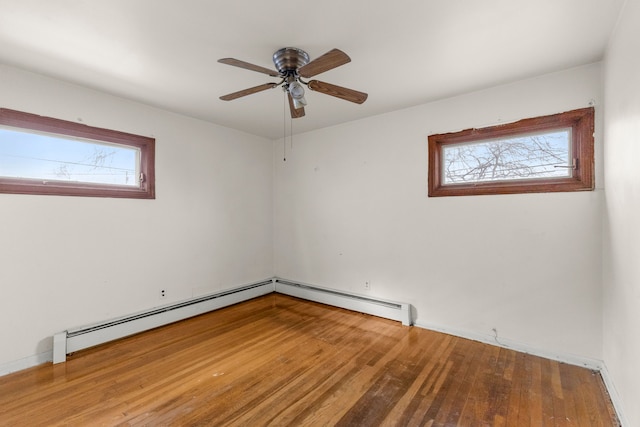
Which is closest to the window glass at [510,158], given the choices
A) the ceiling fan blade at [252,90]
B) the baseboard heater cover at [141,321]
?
the ceiling fan blade at [252,90]

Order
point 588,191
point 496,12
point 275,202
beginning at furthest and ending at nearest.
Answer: point 275,202
point 588,191
point 496,12

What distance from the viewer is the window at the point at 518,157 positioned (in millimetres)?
2387

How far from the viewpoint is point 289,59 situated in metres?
2.06

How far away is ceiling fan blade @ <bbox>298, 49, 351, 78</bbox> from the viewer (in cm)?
164

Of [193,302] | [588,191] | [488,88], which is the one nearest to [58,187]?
[193,302]

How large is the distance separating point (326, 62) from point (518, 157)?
214 cm

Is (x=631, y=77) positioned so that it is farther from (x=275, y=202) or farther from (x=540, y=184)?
(x=275, y=202)

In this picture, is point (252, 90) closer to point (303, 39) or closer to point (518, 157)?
point (303, 39)

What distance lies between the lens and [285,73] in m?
2.09

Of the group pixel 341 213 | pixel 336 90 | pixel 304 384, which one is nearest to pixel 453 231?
pixel 341 213

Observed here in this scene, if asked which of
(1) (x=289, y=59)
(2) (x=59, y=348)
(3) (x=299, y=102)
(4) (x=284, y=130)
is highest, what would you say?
(4) (x=284, y=130)

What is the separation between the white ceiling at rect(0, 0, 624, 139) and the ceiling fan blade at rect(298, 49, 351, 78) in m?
0.25

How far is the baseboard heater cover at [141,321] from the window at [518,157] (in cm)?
300

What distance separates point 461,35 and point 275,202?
346 centimetres
